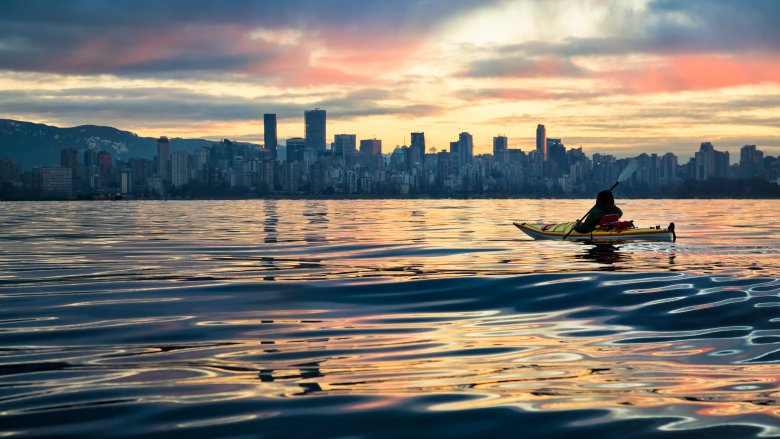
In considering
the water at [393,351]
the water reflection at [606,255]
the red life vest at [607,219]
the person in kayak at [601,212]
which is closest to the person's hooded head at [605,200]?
the person in kayak at [601,212]

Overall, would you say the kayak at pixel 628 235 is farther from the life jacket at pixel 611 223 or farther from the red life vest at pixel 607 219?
the red life vest at pixel 607 219

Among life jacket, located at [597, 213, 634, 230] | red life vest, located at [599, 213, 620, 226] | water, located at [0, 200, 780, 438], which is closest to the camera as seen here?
water, located at [0, 200, 780, 438]

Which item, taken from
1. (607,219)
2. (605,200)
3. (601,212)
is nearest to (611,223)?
(607,219)

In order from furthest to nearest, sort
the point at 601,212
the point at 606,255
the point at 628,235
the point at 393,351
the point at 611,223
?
the point at 601,212 < the point at 611,223 < the point at 628,235 < the point at 606,255 < the point at 393,351

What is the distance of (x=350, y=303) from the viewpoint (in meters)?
19.1

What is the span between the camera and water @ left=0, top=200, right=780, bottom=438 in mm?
8609

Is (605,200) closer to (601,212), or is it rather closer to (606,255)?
(601,212)

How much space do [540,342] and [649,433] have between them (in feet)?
18.0

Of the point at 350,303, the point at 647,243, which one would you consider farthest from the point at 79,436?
the point at 647,243

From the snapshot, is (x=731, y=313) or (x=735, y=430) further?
(x=731, y=313)

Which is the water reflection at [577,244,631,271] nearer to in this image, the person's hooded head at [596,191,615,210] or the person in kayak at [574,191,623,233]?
the person in kayak at [574,191,623,233]

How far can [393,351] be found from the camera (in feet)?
41.9

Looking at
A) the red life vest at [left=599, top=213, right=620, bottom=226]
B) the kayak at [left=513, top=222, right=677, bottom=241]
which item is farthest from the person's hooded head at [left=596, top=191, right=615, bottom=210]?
the kayak at [left=513, top=222, right=677, bottom=241]

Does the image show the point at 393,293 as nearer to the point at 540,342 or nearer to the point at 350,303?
the point at 350,303
